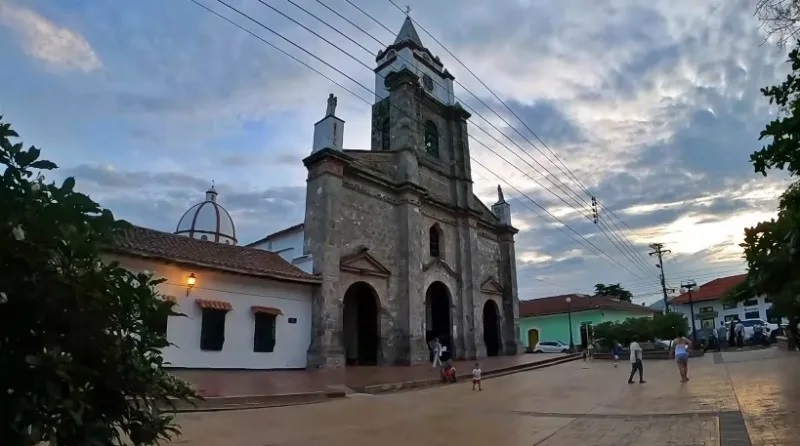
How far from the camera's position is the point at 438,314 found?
88.4ft

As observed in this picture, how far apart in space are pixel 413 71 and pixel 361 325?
13.8 m

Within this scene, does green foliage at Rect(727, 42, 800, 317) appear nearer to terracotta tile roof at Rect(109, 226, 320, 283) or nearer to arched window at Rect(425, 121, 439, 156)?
terracotta tile roof at Rect(109, 226, 320, 283)

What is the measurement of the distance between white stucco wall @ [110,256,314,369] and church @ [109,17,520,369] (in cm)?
4

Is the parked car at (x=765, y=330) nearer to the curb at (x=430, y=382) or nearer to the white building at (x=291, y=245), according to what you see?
the curb at (x=430, y=382)

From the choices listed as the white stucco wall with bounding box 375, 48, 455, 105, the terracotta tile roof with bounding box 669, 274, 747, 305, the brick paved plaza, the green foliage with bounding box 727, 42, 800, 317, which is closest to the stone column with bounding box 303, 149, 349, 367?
the brick paved plaza

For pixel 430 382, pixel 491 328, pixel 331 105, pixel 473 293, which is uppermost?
pixel 331 105

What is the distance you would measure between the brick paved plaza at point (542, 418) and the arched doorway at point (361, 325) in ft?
26.5

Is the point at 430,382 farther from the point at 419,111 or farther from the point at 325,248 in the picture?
the point at 419,111

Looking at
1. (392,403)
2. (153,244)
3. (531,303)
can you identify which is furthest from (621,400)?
(531,303)

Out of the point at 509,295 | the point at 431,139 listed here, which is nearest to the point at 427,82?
the point at 431,139

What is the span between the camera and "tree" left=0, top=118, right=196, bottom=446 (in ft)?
6.79

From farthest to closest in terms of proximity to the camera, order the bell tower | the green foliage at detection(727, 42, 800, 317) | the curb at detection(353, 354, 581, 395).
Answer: the bell tower, the curb at detection(353, 354, 581, 395), the green foliage at detection(727, 42, 800, 317)

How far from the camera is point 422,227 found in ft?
82.2

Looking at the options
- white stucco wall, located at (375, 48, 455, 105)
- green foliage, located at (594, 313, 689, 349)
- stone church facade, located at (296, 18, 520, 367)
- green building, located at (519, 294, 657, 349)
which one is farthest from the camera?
green building, located at (519, 294, 657, 349)
